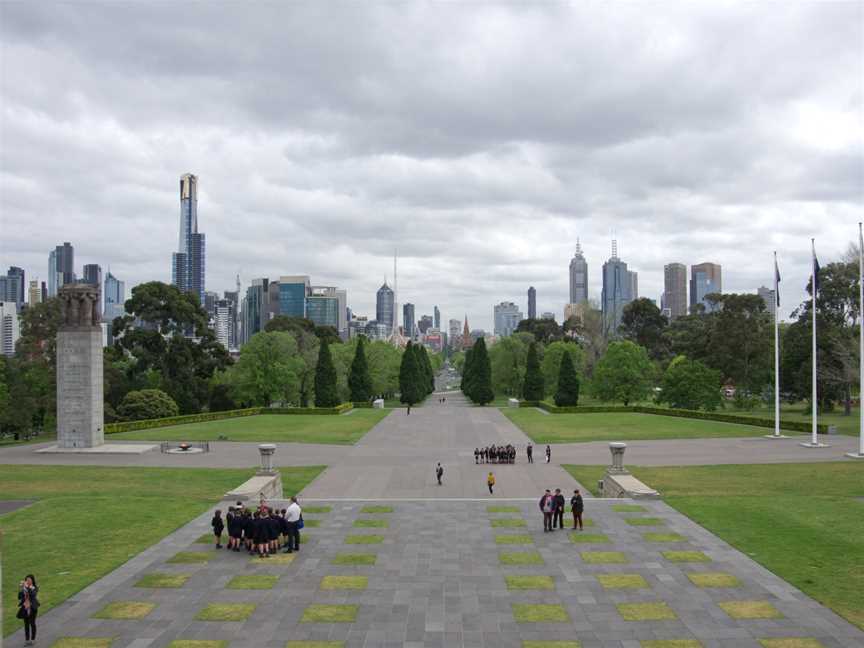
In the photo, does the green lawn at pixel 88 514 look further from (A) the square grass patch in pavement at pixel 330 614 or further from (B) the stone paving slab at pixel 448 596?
(A) the square grass patch in pavement at pixel 330 614

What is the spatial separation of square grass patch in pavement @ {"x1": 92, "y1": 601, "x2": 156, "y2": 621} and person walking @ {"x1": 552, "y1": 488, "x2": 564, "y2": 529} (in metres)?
11.5

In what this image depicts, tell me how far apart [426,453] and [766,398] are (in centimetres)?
5892

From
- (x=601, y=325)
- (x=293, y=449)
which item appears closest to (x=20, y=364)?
(x=293, y=449)

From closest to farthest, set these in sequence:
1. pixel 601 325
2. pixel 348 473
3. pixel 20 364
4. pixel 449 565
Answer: pixel 449 565 < pixel 348 473 < pixel 20 364 < pixel 601 325

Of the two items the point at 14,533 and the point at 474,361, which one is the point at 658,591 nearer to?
the point at 14,533

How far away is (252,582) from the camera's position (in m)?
16.0

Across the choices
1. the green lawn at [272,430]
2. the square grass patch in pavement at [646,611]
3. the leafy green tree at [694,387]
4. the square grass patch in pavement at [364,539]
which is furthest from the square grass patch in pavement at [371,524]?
the leafy green tree at [694,387]

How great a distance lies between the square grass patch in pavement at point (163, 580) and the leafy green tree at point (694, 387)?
5551cm

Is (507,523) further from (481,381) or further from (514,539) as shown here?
(481,381)

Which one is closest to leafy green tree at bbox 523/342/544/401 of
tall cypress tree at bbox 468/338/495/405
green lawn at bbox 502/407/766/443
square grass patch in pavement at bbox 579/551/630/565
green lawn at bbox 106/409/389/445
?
tall cypress tree at bbox 468/338/495/405

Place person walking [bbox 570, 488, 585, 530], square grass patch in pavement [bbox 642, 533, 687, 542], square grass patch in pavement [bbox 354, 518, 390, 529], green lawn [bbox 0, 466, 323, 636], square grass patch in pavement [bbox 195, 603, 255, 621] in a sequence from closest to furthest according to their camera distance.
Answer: square grass patch in pavement [bbox 195, 603, 255, 621] → green lawn [bbox 0, 466, 323, 636] → square grass patch in pavement [bbox 642, 533, 687, 542] → person walking [bbox 570, 488, 585, 530] → square grass patch in pavement [bbox 354, 518, 390, 529]

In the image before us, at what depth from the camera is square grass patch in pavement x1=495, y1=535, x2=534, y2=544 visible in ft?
63.8

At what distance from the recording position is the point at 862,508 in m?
22.8

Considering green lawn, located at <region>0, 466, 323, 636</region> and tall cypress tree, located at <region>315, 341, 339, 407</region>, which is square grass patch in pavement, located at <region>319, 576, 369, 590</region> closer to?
green lawn, located at <region>0, 466, 323, 636</region>
